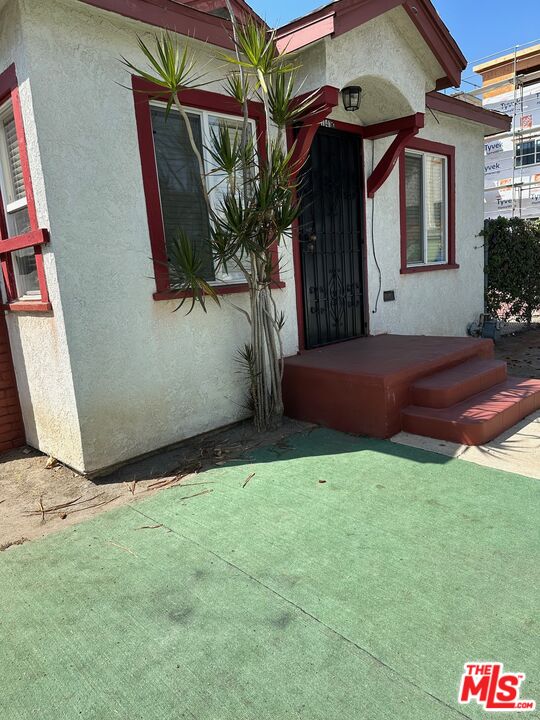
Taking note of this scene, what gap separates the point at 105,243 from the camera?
12.8 ft

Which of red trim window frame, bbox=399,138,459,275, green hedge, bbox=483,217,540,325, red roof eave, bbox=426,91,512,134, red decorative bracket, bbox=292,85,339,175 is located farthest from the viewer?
green hedge, bbox=483,217,540,325

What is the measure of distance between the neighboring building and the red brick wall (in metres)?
17.5

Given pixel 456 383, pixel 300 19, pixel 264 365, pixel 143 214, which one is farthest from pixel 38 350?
pixel 300 19

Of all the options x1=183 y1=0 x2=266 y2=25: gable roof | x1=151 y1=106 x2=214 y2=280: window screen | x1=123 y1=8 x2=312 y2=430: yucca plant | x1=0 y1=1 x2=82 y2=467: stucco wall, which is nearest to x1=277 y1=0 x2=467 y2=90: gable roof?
x1=123 y1=8 x2=312 y2=430: yucca plant

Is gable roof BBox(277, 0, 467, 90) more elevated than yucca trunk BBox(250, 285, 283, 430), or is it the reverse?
gable roof BBox(277, 0, 467, 90)

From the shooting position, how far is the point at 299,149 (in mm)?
4992

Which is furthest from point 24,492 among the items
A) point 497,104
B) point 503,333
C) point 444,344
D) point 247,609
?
point 497,104

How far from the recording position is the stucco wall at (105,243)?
3.61 meters

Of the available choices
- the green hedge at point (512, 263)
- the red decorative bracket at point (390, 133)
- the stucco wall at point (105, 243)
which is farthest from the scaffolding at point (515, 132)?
the stucco wall at point (105, 243)

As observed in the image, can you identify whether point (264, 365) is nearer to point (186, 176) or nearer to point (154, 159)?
point (186, 176)

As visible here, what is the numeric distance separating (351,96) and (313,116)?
94 centimetres

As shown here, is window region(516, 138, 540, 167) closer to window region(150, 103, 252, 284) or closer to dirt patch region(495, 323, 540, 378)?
dirt patch region(495, 323, 540, 378)

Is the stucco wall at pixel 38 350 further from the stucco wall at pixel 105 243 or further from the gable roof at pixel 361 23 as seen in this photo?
the gable roof at pixel 361 23

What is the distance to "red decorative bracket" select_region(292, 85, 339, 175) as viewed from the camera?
15.0ft
